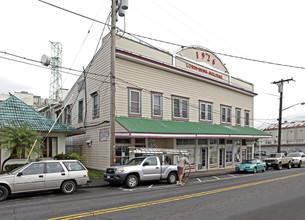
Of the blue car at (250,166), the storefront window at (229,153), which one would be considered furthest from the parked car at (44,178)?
the storefront window at (229,153)

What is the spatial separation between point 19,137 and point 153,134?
754 centimetres

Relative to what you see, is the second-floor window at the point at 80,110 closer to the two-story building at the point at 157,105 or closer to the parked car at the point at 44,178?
the two-story building at the point at 157,105

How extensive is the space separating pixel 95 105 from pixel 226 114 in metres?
13.7

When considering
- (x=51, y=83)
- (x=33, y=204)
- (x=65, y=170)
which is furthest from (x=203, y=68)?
(x=51, y=83)

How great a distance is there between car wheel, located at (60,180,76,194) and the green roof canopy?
227 inches

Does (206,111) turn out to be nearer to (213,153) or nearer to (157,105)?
(213,153)

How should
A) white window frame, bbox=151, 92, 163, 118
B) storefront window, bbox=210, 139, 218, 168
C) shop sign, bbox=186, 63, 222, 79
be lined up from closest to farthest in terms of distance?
A: white window frame, bbox=151, 92, 163, 118 < shop sign, bbox=186, 63, 222, 79 < storefront window, bbox=210, 139, 218, 168

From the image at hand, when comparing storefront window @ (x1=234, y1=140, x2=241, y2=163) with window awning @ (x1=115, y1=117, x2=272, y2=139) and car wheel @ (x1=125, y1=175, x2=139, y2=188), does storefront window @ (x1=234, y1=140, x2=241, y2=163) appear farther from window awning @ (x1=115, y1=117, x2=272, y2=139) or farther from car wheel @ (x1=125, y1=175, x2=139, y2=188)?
car wheel @ (x1=125, y1=175, x2=139, y2=188)

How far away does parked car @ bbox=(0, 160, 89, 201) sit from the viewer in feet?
33.3

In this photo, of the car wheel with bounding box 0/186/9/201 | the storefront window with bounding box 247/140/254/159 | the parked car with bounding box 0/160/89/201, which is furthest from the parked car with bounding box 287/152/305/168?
the car wheel with bounding box 0/186/9/201

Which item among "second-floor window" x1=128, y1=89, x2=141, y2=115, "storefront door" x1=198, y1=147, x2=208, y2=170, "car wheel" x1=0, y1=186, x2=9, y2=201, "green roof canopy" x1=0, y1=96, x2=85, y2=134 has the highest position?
"second-floor window" x1=128, y1=89, x2=141, y2=115

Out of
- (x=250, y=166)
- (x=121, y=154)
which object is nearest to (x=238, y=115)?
(x=250, y=166)

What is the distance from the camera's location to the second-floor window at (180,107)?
21.5 m

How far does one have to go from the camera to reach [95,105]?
65.4ft
